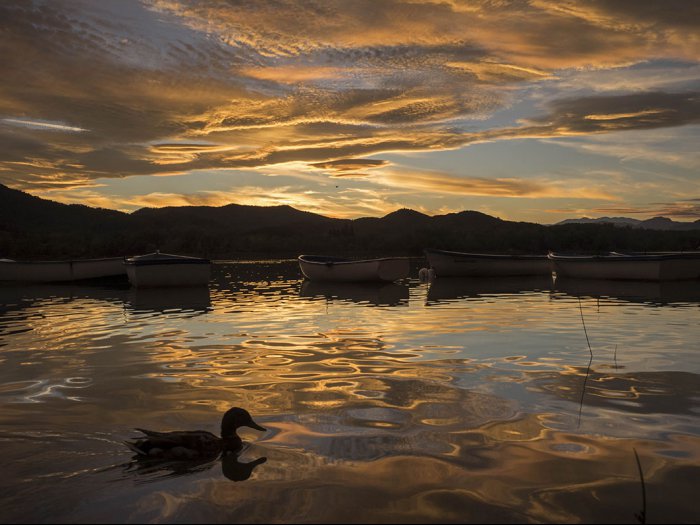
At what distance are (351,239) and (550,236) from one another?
139ft

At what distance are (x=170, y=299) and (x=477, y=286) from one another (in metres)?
18.8

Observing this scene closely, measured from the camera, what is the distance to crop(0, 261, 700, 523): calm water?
6332 millimetres

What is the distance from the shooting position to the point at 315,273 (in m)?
42.7

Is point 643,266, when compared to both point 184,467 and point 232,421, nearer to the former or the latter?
point 232,421

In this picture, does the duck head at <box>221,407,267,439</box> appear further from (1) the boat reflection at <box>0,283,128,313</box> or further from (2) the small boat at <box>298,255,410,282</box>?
(2) the small boat at <box>298,255,410,282</box>

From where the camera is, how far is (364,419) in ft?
30.3

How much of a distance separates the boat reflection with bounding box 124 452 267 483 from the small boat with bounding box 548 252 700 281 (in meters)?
36.7

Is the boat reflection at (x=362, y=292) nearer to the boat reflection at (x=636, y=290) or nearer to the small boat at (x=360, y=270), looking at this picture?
the small boat at (x=360, y=270)

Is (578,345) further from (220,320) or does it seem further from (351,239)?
(351,239)

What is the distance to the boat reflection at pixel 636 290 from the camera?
29391 millimetres

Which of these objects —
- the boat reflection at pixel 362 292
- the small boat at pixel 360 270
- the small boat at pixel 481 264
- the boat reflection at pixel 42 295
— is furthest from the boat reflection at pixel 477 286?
the boat reflection at pixel 42 295

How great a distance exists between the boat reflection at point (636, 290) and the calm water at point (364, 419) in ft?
29.3

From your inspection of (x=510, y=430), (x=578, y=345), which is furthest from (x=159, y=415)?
(x=578, y=345)

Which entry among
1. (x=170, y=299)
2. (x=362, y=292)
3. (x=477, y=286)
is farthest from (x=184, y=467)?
(x=477, y=286)
